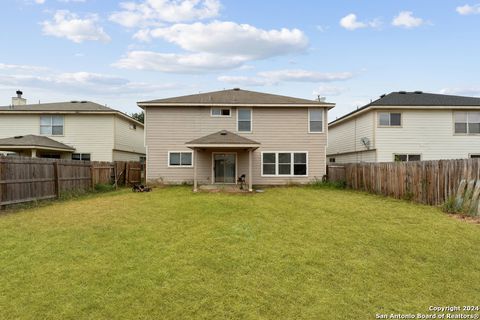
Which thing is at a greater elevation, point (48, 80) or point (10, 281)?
point (48, 80)

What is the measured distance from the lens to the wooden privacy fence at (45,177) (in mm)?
11414

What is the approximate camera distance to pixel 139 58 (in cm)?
2523

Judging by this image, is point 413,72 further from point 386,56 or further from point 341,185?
point 341,185

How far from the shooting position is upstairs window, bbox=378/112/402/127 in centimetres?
2078

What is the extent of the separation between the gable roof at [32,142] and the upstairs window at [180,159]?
23.5 feet

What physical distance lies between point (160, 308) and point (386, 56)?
19.3 meters

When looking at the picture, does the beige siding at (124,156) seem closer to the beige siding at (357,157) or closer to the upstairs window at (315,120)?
the upstairs window at (315,120)

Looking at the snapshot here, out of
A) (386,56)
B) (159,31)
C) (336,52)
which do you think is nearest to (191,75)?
(159,31)

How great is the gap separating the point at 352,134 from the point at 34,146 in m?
20.8

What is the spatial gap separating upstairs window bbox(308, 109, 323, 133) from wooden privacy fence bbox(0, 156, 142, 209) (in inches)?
478

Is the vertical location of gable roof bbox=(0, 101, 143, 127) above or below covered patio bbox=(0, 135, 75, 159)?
above

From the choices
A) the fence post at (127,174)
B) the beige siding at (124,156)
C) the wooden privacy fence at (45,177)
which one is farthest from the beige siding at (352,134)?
the beige siding at (124,156)

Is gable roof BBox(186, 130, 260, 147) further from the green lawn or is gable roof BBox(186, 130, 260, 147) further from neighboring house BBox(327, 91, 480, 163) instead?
neighboring house BBox(327, 91, 480, 163)

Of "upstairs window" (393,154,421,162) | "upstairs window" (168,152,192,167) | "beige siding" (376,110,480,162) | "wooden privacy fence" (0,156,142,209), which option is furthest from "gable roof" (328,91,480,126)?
"wooden privacy fence" (0,156,142,209)
